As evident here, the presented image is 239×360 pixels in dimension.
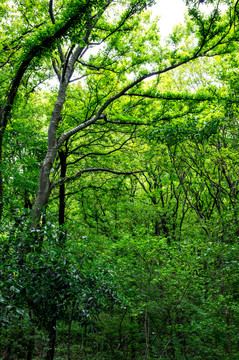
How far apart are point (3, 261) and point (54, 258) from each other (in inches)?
25.9

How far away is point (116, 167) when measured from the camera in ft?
35.8

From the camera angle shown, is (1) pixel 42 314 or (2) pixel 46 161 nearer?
(1) pixel 42 314

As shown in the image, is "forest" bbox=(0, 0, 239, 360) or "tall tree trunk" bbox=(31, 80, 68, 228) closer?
"forest" bbox=(0, 0, 239, 360)

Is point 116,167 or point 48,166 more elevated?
point 116,167

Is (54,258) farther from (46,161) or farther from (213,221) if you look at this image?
(213,221)

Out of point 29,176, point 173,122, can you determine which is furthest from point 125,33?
point 29,176

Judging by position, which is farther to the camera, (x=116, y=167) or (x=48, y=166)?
(x=116, y=167)

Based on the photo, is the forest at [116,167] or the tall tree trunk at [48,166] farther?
the tall tree trunk at [48,166]

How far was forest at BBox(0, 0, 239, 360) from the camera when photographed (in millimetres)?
3576

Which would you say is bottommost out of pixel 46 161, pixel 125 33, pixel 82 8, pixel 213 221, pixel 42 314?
pixel 42 314

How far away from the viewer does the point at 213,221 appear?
7051mm

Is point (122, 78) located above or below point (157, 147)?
above

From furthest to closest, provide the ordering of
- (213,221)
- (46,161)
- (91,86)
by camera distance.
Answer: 1. (91,86)
2. (213,221)
3. (46,161)

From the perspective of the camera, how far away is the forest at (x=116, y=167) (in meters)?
3.58
